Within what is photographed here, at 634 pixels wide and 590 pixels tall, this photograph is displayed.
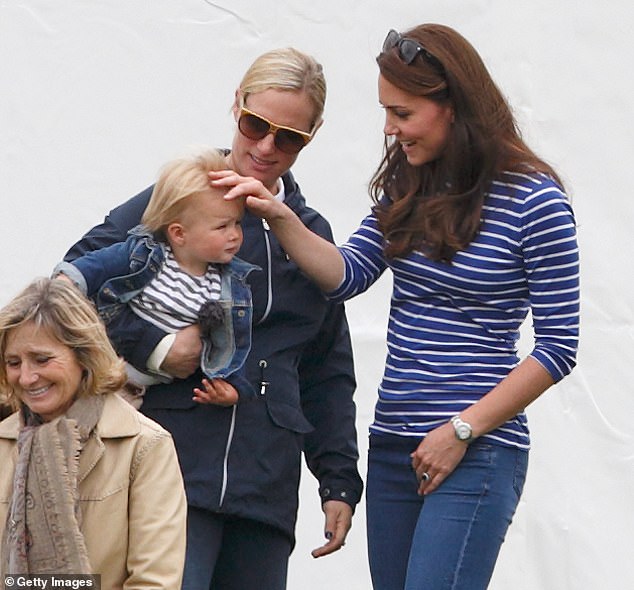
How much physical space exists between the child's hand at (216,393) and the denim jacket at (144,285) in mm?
12

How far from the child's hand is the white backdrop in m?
0.96

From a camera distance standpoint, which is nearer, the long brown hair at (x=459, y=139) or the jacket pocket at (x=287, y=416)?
the long brown hair at (x=459, y=139)

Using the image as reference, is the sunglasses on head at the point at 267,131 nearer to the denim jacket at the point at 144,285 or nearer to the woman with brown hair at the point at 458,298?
the woman with brown hair at the point at 458,298

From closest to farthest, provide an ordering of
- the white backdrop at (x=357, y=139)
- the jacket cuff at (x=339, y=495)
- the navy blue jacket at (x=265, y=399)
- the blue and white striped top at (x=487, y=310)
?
1. the blue and white striped top at (x=487, y=310)
2. the navy blue jacket at (x=265, y=399)
3. the jacket cuff at (x=339, y=495)
4. the white backdrop at (x=357, y=139)

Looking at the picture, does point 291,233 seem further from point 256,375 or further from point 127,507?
point 127,507

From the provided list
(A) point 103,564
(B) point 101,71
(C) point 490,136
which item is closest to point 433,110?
(C) point 490,136

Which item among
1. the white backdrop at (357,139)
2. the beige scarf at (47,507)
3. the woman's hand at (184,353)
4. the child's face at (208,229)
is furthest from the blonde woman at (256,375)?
the white backdrop at (357,139)

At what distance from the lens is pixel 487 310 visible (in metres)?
2.51

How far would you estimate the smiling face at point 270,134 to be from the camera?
257cm

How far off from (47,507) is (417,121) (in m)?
0.85

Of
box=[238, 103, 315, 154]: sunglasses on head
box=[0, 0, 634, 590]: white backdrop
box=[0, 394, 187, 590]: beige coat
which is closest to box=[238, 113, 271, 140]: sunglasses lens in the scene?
box=[238, 103, 315, 154]: sunglasses on head

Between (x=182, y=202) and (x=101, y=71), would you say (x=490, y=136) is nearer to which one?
(x=182, y=202)

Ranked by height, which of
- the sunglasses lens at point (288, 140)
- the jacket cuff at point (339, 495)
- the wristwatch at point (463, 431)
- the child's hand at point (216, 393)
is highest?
the sunglasses lens at point (288, 140)

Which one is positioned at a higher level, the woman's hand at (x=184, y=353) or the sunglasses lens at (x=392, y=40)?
the sunglasses lens at (x=392, y=40)
